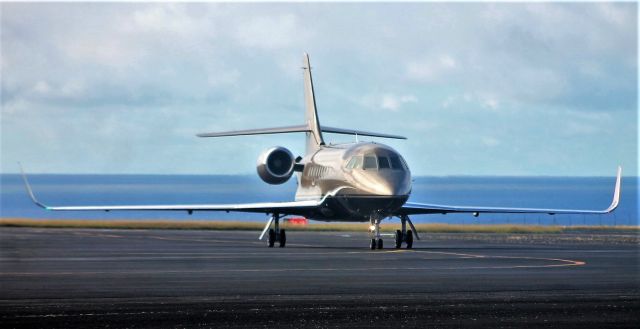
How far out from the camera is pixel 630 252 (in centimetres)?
3700

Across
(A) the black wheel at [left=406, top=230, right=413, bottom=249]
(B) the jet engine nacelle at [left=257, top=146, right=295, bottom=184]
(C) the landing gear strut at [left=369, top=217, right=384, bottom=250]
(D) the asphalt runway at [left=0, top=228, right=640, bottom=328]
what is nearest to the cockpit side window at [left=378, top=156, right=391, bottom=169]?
(C) the landing gear strut at [left=369, top=217, right=384, bottom=250]

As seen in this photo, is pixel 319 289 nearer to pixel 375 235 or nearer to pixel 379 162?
pixel 375 235

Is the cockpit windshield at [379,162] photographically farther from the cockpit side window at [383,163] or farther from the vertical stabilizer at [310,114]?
the vertical stabilizer at [310,114]

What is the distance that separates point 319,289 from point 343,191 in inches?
748

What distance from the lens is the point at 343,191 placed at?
4025 centimetres

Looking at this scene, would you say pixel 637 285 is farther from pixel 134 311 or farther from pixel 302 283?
pixel 134 311

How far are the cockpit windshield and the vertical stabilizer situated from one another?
8.46 m

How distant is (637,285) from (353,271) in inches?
258

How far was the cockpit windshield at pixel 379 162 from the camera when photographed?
39000 millimetres

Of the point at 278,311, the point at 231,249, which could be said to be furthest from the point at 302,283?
the point at 231,249

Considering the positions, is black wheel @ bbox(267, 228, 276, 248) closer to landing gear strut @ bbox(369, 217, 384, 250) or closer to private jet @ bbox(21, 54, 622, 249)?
private jet @ bbox(21, 54, 622, 249)

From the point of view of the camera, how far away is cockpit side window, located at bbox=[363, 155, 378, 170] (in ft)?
128

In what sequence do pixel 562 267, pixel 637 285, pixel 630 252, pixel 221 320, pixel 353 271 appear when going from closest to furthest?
pixel 221 320, pixel 637 285, pixel 353 271, pixel 562 267, pixel 630 252

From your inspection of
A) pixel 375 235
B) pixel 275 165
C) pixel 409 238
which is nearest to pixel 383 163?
pixel 375 235
